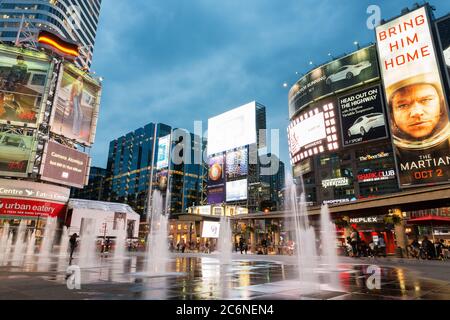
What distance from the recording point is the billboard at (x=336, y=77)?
5272cm

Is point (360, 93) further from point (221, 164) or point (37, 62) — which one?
point (37, 62)

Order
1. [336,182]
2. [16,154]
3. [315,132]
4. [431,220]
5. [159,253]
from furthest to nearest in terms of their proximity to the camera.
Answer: [336,182], [315,132], [16,154], [431,220], [159,253]

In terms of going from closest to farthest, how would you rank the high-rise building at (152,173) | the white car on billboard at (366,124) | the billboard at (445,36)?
the billboard at (445,36) < the white car on billboard at (366,124) < the high-rise building at (152,173)

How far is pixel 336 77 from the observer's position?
58781 mm

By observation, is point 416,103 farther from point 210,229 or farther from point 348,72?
point 210,229

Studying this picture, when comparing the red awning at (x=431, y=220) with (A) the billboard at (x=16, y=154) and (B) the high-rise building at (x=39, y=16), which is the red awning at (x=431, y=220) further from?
(B) the high-rise building at (x=39, y=16)

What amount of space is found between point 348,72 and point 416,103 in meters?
24.4

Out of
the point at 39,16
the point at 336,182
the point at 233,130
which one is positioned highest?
the point at 39,16

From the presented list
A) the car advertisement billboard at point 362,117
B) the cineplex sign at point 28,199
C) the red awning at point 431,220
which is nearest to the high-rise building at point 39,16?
the cineplex sign at point 28,199

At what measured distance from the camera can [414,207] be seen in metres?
27.2

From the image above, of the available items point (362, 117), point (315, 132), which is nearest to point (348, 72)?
point (315, 132)

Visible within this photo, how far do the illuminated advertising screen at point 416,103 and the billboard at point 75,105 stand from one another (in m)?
42.3
